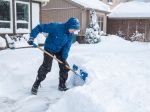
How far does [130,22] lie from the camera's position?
92.8 feet

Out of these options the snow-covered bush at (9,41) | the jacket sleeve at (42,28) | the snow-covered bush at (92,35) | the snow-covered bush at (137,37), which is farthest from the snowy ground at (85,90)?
the snow-covered bush at (137,37)

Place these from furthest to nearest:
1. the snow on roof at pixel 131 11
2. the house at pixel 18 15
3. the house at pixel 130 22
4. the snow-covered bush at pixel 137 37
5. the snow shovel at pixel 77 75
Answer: the snow on roof at pixel 131 11 → the house at pixel 130 22 → the snow-covered bush at pixel 137 37 → the house at pixel 18 15 → the snow shovel at pixel 77 75

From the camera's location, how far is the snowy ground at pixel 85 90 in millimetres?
4805

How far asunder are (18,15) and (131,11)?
14980mm

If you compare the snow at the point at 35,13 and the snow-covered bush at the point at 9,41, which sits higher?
the snow at the point at 35,13

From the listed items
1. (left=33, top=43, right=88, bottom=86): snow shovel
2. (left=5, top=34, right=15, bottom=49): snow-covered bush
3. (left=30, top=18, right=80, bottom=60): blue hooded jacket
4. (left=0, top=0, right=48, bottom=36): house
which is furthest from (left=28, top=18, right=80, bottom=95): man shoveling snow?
(left=0, top=0, right=48, bottom=36): house

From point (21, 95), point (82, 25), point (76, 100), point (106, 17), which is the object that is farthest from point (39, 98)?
point (106, 17)

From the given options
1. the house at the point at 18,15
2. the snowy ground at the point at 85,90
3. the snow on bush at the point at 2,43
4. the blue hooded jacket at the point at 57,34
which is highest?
the house at the point at 18,15

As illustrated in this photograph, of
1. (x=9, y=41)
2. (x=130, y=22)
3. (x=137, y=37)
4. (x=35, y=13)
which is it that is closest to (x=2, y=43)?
(x=9, y=41)

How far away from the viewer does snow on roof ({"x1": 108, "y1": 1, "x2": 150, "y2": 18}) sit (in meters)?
27.9

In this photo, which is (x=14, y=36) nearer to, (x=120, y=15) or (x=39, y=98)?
(x=39, y=98)

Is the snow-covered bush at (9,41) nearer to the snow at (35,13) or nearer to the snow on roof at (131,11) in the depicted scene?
the snow at (35,13)

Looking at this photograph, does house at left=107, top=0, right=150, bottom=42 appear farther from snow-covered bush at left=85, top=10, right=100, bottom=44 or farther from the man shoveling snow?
the man shoveling snow

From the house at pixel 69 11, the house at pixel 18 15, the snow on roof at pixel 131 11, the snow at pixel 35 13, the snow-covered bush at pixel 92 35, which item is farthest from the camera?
the snow on roof at pixel 131 11
